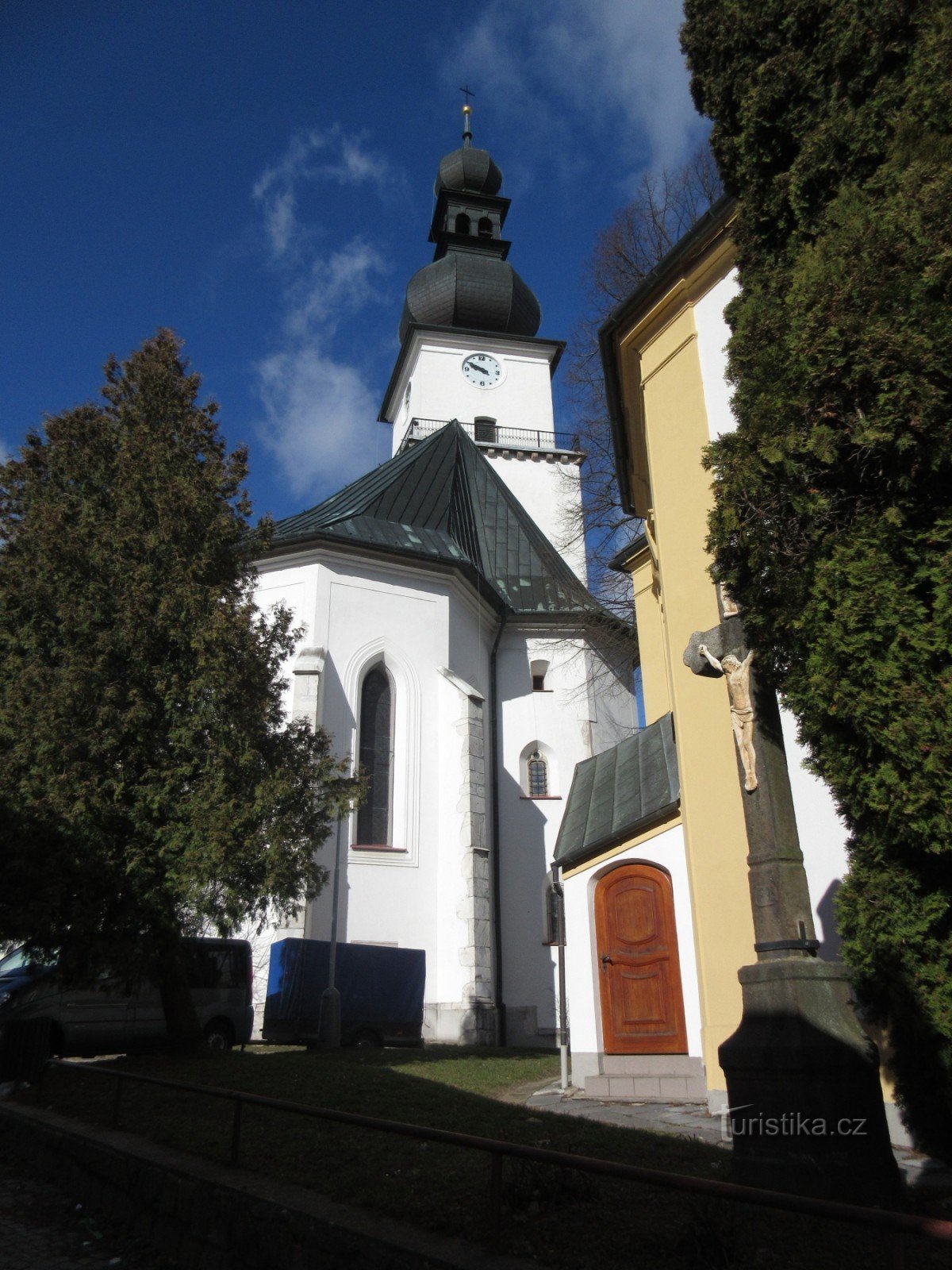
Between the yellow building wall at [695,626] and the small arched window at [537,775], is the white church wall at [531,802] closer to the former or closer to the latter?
the small arched window at [537,775]

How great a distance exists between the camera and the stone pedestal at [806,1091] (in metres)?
4.21

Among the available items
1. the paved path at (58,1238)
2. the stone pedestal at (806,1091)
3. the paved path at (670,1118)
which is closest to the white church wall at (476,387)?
the paved path at (670,1118)

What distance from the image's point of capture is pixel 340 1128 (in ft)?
20.5

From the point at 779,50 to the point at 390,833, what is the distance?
48.4ft

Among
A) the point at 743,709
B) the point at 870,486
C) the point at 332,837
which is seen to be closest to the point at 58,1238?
the point at 743,709

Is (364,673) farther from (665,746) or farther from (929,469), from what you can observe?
(929,469)

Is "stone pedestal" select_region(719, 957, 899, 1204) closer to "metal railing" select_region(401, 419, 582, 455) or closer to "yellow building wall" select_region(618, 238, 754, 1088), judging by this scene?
"yellow building wall" select_region(618, 238, 754, 1088)

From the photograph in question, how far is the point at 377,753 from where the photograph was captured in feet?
63.3

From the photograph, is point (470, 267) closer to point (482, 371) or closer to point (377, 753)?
point (482, 371)

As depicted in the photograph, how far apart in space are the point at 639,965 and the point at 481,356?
92.0 ft

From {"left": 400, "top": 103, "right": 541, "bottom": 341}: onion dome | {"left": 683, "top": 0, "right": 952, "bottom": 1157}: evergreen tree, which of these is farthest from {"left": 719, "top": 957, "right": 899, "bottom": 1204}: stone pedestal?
{"left": 400, "top": 103, "right": 541, "bottom": 341}: onion dome

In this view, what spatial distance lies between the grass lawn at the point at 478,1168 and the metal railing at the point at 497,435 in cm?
2468

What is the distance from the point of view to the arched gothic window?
1864 centimetres

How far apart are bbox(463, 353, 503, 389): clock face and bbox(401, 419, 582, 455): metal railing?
1.66 m
